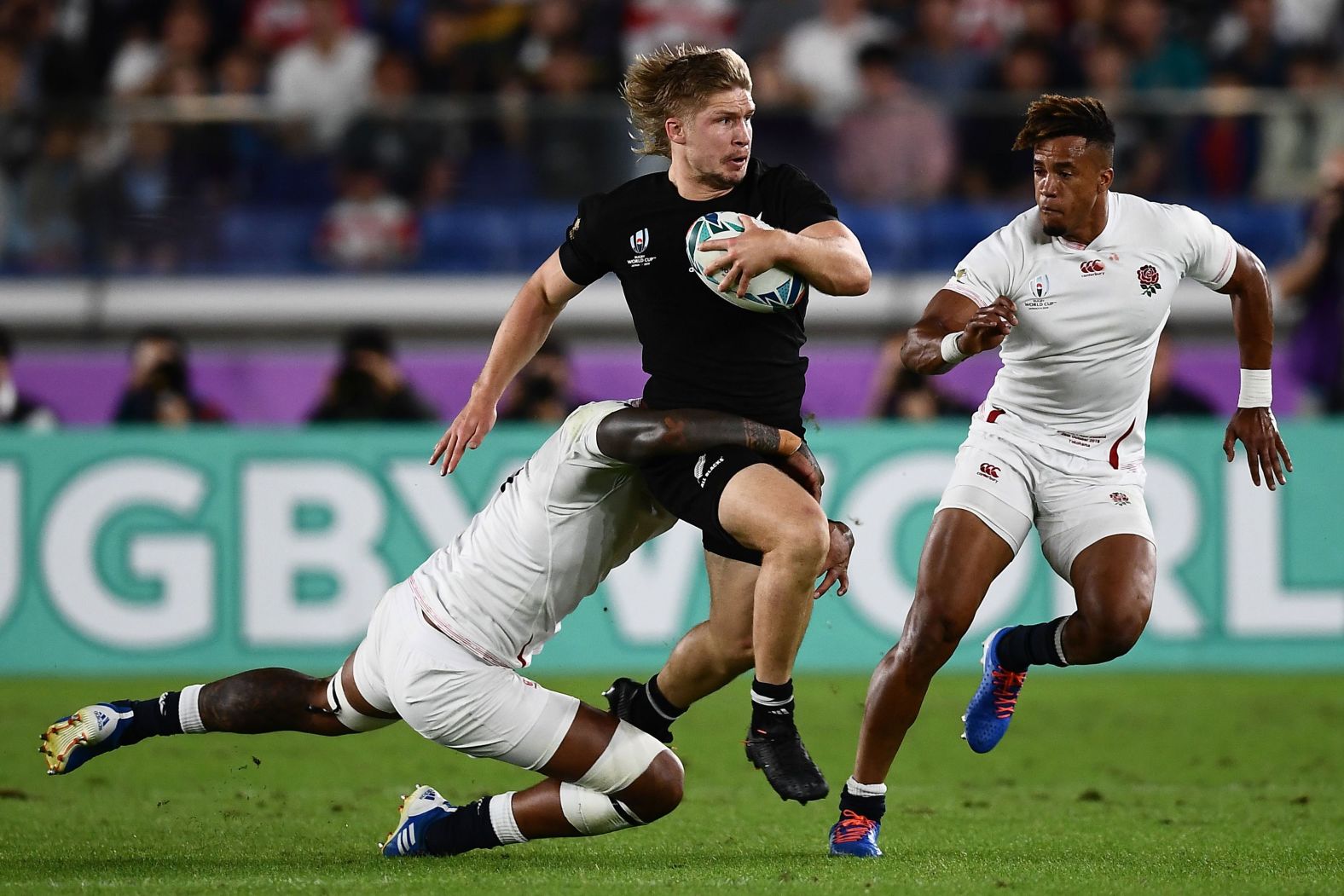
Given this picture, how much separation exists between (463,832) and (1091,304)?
265 centimetres

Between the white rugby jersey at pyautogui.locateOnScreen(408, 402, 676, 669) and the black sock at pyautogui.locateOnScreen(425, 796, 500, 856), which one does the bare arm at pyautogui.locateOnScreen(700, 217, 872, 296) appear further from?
the black sock at pyautogui.locateOnScreen(425, 796, 500, 856)

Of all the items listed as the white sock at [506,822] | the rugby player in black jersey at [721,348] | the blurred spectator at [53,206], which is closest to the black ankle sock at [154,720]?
the white sock at [506,822]

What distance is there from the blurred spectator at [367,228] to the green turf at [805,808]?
11.3 ft

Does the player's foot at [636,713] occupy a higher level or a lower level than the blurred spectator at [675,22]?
lower

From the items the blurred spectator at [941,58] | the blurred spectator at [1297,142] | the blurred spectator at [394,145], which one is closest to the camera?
the blurred spectator at [1297,142]

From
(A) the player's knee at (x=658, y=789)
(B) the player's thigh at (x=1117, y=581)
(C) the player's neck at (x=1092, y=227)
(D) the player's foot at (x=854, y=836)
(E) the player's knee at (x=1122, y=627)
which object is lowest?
(D) the player's foot at (x=854, y=836)

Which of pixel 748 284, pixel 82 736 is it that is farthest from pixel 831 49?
pixel 82 736

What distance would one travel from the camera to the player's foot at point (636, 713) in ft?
19.5

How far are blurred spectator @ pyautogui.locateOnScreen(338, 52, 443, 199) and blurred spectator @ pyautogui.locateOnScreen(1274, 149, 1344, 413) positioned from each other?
559 centimetres

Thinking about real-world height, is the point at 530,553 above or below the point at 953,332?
below

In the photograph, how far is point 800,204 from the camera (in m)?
5.43

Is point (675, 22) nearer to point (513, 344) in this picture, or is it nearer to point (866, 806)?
point (513, 344)

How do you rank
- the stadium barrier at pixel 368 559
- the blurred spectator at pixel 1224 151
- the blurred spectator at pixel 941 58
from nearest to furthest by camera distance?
the stadium barrier at pixel 368 559 → the blurred spectator at pixel 1224 151 → the blurred spectator at pixel 941 58

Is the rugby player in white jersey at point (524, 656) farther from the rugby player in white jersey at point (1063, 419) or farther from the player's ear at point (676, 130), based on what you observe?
the player's ear at point (676, 130)
